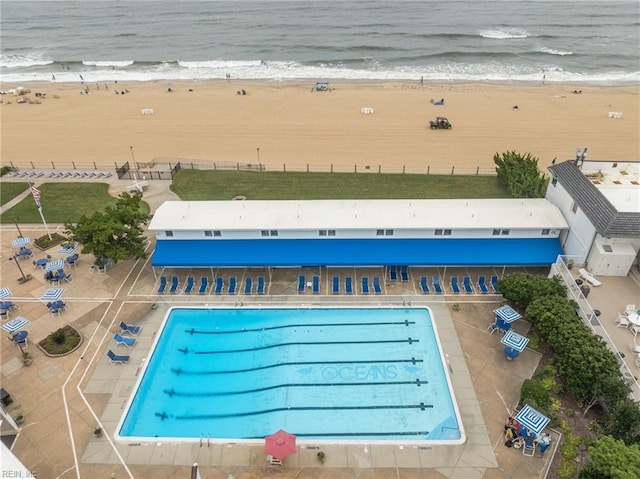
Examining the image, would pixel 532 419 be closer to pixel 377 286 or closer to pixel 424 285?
pixel 424 285

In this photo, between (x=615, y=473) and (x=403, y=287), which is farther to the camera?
(x=403, y=287)

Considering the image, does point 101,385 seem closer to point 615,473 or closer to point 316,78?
point 615,473

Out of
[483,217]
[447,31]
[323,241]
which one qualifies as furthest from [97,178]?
[447,31]

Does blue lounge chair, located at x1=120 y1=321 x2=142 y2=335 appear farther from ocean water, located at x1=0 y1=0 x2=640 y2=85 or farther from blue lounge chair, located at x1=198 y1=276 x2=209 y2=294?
ocean water, located at x1=0 y1=0 x2=640 y2=85

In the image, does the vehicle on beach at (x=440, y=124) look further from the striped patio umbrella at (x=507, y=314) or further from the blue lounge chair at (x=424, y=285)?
the striped patio umbrella at (x=507, y=314)

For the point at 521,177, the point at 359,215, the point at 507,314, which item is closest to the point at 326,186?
the point at 359,215

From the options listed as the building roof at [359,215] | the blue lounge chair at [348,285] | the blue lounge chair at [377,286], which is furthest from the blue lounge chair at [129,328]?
the blue lounge chair at [377,286]

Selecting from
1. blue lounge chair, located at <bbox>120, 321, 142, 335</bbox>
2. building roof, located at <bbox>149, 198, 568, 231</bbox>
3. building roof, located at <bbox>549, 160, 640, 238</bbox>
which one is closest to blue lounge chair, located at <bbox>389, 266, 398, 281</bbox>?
building roof, located at <bbox>149, 198, 568, 231</bbox>
